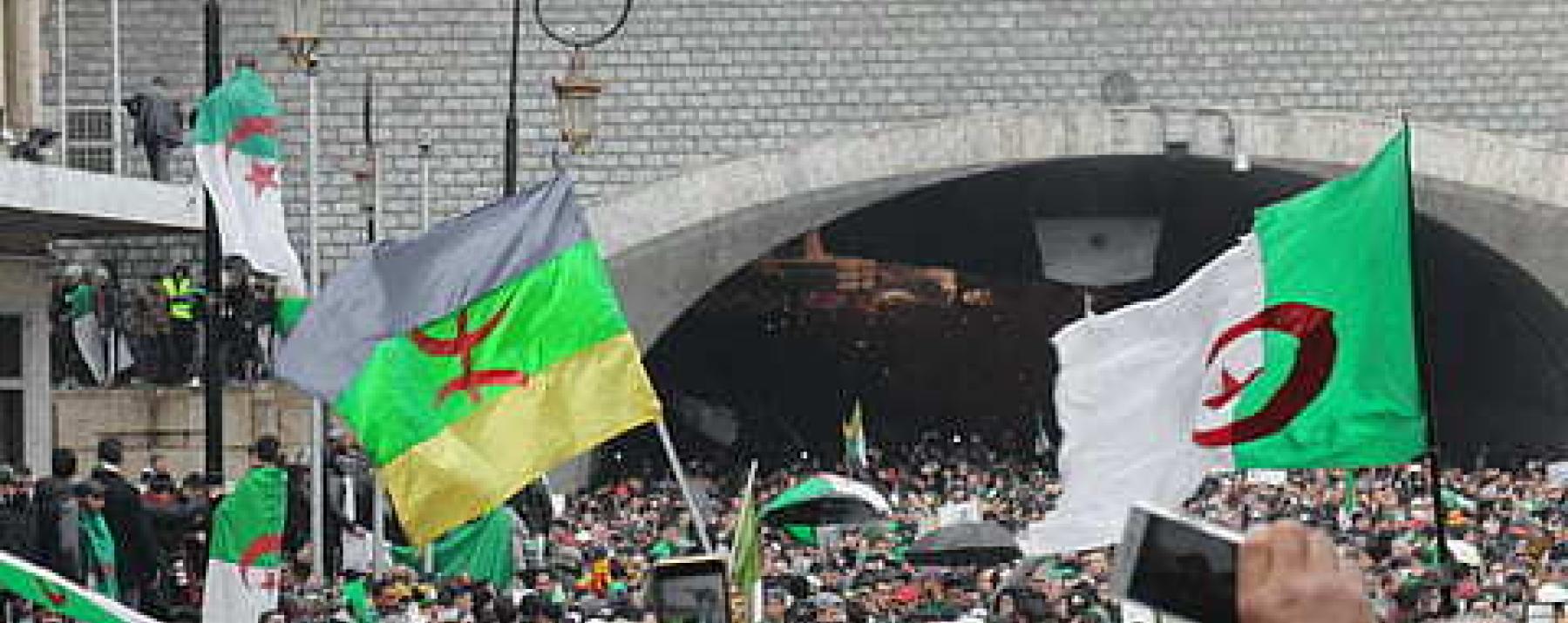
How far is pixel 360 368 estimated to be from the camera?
43.6ft

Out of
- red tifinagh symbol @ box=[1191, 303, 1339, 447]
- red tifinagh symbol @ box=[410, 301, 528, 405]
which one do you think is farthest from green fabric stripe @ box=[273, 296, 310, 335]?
red tifinagh symbol @ box=[1191, 303, 1339, 447]

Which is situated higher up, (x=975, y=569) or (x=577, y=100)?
(x=577, y=100)

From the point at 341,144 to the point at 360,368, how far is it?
30.9m

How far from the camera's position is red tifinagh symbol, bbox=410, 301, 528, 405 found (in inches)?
527

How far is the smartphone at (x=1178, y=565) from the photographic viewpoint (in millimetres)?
4207

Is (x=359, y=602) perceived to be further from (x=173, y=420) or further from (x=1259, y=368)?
(x=173, y=420)

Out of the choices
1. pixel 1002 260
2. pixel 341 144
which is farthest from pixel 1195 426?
pixel 1002 260

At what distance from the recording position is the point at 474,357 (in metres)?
13.6

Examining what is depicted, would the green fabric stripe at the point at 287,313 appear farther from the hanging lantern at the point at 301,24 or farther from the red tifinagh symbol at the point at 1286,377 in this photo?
the red tifinagh symbol at the point at 1286,377

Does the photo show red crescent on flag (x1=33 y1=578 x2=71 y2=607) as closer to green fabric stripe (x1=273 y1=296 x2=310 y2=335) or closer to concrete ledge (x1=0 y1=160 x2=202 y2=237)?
concrete ledge (x1=0 y1=160 x2=202 y2=237)

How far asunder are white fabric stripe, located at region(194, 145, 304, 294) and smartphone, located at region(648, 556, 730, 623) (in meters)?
11.2

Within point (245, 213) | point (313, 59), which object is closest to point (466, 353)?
point (245, 213)

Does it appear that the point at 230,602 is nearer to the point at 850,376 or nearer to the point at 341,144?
the point at 341,144

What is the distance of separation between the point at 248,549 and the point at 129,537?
7.04 feet
